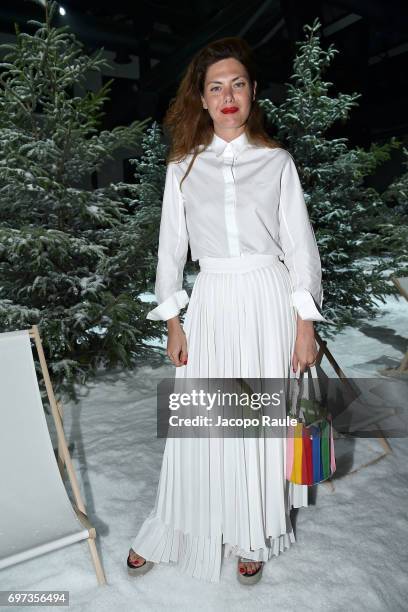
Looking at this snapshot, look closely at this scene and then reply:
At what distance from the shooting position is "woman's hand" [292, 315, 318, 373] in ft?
6.26

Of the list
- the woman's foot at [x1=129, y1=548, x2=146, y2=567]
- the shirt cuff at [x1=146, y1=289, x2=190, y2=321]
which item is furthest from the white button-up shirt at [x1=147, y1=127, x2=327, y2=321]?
the woman's foot at [x1=129, y1=548, x2=146, y2=567]

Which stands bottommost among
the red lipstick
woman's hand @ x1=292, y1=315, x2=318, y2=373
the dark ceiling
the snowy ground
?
the snowy ground

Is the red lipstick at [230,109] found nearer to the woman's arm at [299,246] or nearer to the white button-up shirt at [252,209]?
the white button-up shirt at [252,209]

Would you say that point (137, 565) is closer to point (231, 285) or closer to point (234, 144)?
point (231, 285)

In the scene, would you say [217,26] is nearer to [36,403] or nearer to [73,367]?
[73,367]

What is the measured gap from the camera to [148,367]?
5.13 meters

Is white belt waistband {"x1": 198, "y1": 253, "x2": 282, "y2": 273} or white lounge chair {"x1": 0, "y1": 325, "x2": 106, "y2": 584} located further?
white lounge chair {"x1": 0, "y1": 325, "x2": 106, "y2": 584}

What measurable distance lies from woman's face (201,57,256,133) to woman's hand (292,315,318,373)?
0.81m

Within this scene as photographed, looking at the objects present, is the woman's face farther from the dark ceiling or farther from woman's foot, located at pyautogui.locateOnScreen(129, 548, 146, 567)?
the dark ceiling

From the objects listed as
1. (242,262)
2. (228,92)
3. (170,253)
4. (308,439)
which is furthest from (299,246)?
(308,439)

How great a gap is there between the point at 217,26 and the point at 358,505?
731cm

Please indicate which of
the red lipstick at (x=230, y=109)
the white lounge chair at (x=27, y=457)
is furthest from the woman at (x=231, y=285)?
the white lounge chair at (x=27, y=457)

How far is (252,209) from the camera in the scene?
1850mm

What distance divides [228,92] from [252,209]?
17.5 inches
